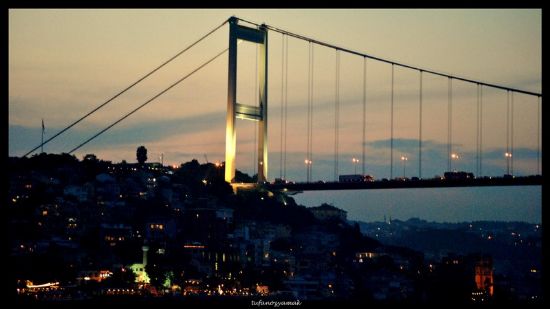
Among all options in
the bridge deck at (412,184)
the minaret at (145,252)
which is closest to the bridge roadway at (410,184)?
the bridge deck at (412,184)

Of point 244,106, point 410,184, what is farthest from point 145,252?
point 410,184

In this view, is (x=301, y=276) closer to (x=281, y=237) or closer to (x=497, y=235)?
(x=281, y=237)

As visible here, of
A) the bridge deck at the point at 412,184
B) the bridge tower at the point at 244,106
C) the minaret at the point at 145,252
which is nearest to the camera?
the bridge deck at the point at 412,184

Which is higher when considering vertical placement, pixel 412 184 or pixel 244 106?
pixel 244 106

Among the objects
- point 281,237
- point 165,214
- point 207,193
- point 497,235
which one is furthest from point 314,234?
point 497,235

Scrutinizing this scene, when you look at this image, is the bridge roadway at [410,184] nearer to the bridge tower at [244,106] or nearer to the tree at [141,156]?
the bridge tower at [244,106]

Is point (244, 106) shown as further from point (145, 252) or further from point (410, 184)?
point (145, 252)

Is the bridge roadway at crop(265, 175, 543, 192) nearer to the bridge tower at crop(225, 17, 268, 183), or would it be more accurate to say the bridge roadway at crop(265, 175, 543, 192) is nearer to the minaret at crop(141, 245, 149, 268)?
the bridge tower at crop(225, 17, 268, 183)
